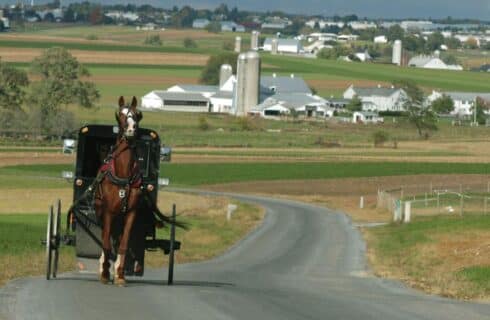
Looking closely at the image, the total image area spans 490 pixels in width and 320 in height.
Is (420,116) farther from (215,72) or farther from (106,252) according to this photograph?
(106,252)

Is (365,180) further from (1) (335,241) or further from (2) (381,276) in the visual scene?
(2) (381,276)

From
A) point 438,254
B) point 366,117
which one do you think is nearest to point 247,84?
point 366,117

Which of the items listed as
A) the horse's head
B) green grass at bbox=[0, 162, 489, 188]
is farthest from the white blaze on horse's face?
green grass at bbox=[0, 162, 489, 188]

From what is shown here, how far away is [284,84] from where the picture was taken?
591 ft

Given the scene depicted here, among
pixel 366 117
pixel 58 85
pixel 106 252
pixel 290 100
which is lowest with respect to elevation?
pixel 366 117

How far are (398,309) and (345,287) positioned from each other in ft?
17.8

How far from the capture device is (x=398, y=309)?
1836cm

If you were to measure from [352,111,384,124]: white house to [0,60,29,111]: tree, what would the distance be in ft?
124

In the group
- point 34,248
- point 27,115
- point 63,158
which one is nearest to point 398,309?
point 34,248

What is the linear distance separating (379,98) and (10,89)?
62.3 metres

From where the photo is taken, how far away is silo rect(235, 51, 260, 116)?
164 meters

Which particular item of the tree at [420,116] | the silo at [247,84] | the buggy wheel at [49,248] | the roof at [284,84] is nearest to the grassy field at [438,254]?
the buggy wheel at [49,248]

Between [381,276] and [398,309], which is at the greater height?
Answer: [398,309]

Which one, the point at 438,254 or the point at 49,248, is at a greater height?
the point at 49,248
